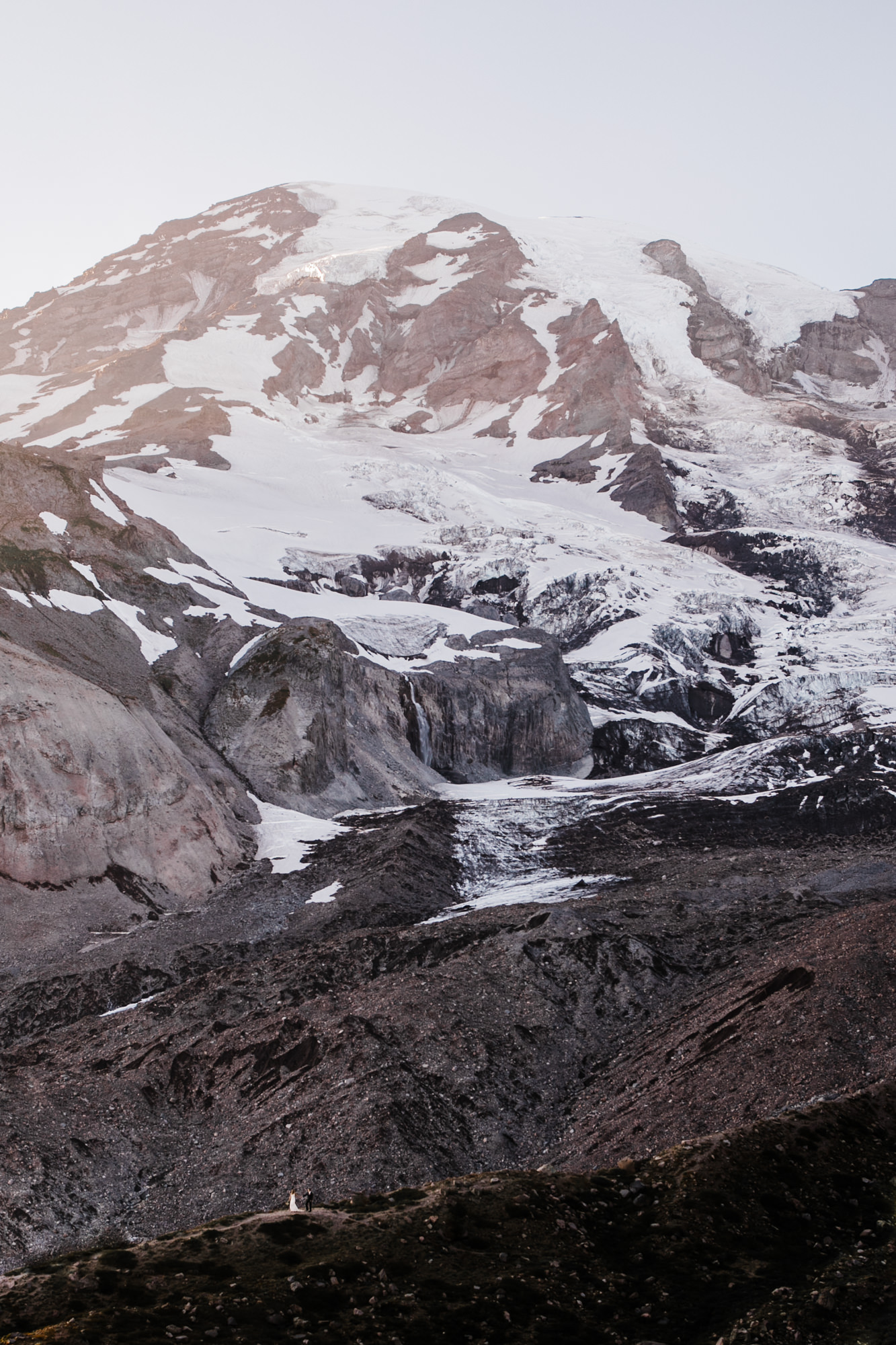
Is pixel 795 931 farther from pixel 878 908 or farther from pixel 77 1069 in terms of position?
pixel 77 1069

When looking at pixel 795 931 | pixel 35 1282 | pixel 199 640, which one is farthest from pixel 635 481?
pixel 35 1282

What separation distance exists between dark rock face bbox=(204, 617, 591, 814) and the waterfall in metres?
0.10

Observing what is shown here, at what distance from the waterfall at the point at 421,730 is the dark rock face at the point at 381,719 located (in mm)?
95

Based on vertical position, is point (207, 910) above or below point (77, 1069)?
below

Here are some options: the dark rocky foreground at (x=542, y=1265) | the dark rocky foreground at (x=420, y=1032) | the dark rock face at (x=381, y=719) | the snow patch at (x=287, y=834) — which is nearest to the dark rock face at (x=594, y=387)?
the dark rock face at (x=381, y=719)

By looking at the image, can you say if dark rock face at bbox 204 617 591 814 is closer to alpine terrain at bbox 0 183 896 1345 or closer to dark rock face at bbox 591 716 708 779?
alpine terrain at bbox 0 183 896 1345

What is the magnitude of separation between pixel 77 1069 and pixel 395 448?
14453cm

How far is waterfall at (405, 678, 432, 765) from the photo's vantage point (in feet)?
275

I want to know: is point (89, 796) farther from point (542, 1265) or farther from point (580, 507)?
point (580, 507)

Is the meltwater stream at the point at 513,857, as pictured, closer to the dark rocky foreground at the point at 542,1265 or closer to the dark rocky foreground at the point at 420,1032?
the dark rocky foreground at the point at 420,1032

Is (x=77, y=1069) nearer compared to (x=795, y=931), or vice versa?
(x=77, y=1069)

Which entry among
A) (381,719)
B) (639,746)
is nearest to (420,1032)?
(381,719)

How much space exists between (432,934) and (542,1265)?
86.1 feet

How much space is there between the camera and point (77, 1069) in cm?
3334
